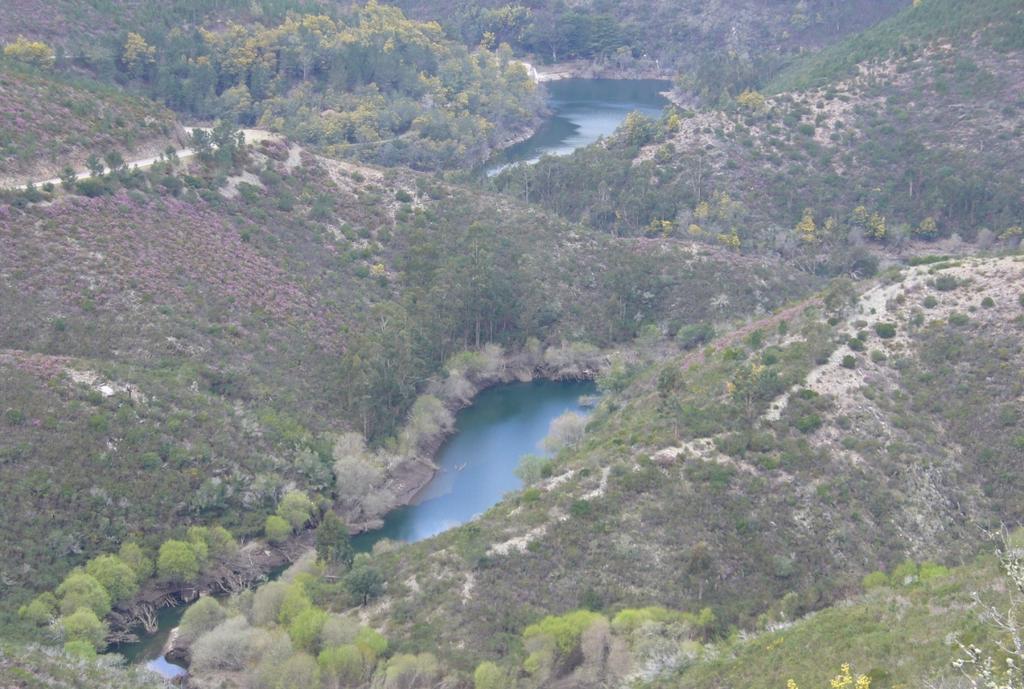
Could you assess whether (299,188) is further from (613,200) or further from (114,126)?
(613,200)

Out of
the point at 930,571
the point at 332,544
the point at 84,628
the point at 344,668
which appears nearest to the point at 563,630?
the point at 344,668

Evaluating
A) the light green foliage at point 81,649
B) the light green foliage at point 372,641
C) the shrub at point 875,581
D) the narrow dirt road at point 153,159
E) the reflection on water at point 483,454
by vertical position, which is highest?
the narrow dirt road at point 153,159

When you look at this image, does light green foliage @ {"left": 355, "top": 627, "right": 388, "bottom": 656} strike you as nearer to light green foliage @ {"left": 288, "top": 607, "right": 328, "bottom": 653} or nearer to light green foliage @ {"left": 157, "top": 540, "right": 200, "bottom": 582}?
light green foliage @ {"left": 288, "top": 607, "right": 328, "bottom": 653}

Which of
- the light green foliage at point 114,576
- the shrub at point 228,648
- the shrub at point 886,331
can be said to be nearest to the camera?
the shrub at point 228,648

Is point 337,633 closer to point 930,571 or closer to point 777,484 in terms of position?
point 777,484

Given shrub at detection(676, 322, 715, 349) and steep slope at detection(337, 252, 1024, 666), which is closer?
steep slope at detection(337, 252, 1024, 666)

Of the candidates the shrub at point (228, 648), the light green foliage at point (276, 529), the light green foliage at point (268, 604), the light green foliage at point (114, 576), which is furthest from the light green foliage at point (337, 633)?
the light green foliage at point (276, 529)

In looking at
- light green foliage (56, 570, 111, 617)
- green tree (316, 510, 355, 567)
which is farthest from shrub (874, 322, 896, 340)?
light green foliage (56, 570, 111, 617)

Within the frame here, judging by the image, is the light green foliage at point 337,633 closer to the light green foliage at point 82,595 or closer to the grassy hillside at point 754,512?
the grassy hillside at point 754,512
